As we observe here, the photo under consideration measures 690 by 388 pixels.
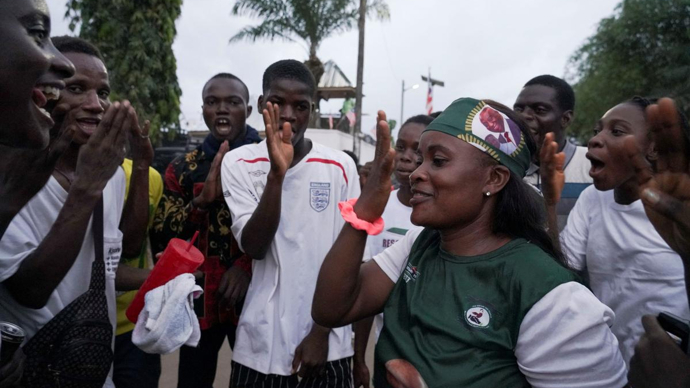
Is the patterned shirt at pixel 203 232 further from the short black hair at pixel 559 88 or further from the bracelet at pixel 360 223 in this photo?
the short black hair at pixel 559 88

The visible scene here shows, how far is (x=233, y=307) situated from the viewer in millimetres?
2881

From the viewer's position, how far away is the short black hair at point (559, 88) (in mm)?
3617

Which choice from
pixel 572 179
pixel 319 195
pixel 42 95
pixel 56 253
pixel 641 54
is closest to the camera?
pixel 42 95

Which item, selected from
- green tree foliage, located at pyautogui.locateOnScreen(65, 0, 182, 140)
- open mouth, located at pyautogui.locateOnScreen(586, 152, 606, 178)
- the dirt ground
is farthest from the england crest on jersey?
green tree foliage, located at pyautogui.locateOnScreen(65, 0, 182, 140)

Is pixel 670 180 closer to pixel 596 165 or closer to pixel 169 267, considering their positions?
pixel 596 165

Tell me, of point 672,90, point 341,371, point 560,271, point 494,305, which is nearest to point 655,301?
point 560,271

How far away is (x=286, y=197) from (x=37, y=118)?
1.29 meters

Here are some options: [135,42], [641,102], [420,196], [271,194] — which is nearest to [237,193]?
[271,194]

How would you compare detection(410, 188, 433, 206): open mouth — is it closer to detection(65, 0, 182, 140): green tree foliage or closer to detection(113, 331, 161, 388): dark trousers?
detection(113, 331, 161, 388): dark trousers

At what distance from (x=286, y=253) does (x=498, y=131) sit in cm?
120

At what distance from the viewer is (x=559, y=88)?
3643 millimetres

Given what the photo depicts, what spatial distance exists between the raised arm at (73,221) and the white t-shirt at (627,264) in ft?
6.78

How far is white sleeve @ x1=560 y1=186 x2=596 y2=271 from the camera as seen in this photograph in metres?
2.55

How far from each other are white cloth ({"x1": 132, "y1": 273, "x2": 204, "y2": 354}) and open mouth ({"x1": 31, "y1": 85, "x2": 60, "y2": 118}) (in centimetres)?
82
